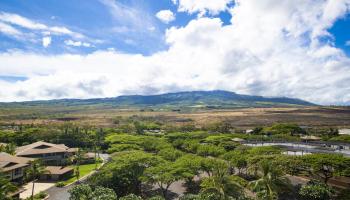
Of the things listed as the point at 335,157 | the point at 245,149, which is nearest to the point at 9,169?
the point at 245,149

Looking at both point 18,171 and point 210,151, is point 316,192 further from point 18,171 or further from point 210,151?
point 18,171

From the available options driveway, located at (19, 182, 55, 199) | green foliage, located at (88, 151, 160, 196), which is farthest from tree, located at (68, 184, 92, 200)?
driveway, located at (19, 182, 55, 199)

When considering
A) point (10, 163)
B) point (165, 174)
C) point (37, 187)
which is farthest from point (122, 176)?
point (10, 163)

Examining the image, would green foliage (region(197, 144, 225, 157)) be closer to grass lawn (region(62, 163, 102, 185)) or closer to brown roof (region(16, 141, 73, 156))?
grass lawn (region(62, 163, 102, 185))

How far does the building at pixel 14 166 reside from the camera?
49931 mm

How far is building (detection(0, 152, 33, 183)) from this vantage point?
1966 inches

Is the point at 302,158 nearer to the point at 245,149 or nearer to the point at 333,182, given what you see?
the point at 333,182

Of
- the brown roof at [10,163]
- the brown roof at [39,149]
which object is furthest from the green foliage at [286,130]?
the brown roof at [10,163]

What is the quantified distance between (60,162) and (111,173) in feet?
120

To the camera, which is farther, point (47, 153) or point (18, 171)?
point (47, 153)

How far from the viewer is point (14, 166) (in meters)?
52.0

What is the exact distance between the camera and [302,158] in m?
49.3

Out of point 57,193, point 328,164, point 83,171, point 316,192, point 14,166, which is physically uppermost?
point 328,164

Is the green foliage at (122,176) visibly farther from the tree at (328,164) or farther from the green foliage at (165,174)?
the tree at (328,164)
